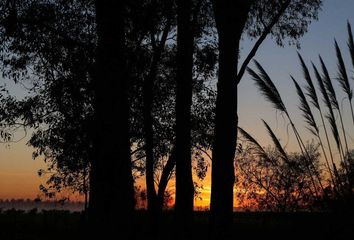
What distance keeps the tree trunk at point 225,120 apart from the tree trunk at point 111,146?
Answer: 5.15 ft

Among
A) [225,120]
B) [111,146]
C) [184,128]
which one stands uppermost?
[184,128]

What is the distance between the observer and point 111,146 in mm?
8852

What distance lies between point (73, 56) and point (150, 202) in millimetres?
6352

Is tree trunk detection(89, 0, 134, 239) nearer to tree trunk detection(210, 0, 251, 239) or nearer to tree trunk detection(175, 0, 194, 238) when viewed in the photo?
tree trunk detection(210, 0, 251, 239)

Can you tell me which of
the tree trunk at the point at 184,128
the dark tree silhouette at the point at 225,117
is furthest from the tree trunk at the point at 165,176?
the dark tree silhouette at the point at 225,117

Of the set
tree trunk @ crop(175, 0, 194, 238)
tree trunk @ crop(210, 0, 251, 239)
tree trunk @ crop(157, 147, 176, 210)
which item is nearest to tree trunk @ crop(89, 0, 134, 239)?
tree trunk @ crop(210, 0, 251, 239)

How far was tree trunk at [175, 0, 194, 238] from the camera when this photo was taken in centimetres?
1511

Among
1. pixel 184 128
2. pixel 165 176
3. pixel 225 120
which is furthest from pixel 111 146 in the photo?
pixel 165 176

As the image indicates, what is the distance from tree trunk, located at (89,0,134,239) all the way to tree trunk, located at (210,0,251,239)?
1571 mm

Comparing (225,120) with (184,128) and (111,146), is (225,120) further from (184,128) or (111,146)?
(184,128)

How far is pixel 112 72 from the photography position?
9.22 meters

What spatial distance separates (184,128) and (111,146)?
6693mm

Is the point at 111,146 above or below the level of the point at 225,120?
below

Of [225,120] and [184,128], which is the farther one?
[184,128]
